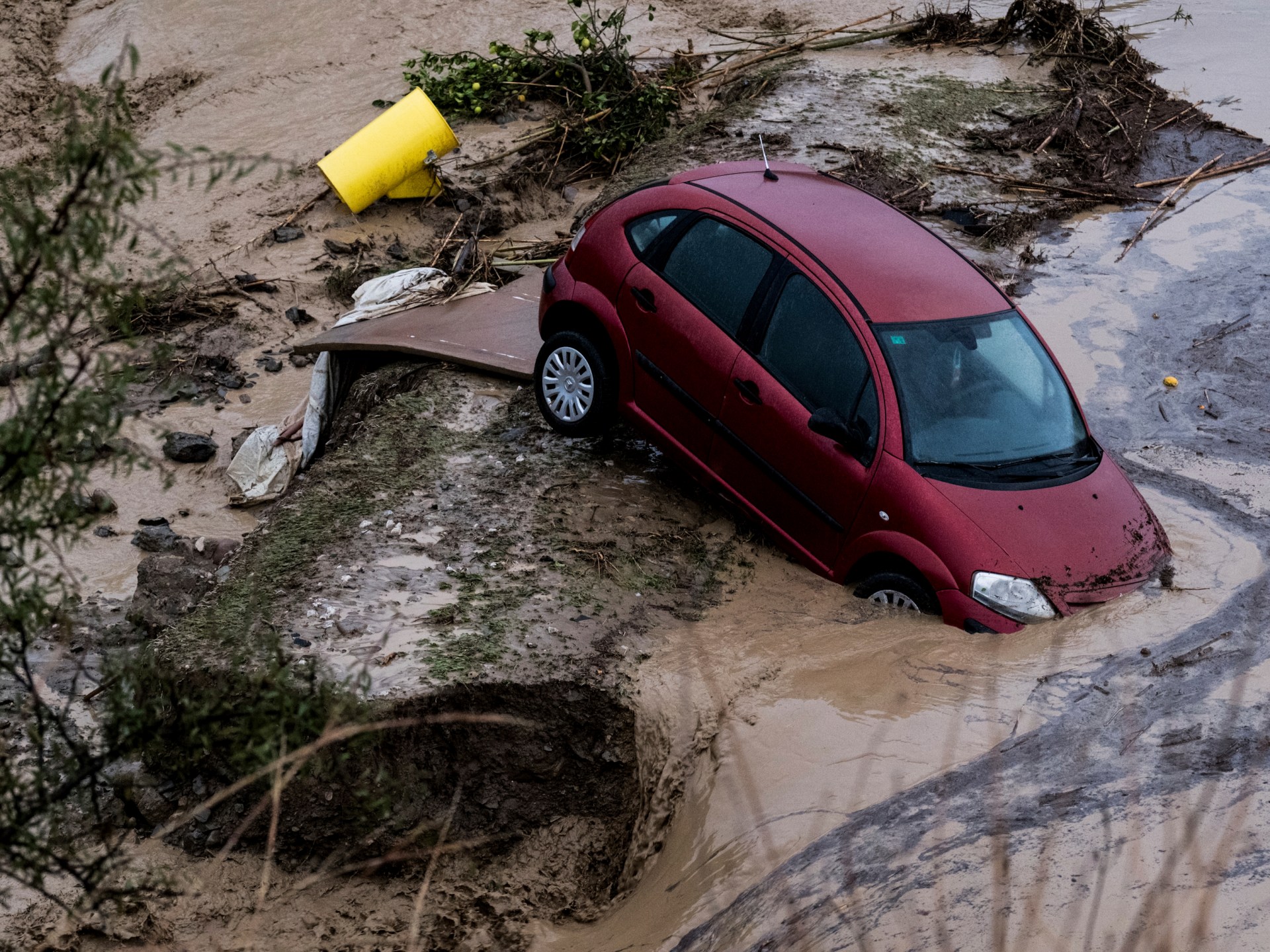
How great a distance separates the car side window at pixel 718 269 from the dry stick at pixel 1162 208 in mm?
4669

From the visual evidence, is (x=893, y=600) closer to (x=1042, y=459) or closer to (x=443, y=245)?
(x=1042, y=459)

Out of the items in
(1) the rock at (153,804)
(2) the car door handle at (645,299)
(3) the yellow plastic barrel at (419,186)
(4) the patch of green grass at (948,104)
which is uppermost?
(4) the patch of green grass at (948,104)

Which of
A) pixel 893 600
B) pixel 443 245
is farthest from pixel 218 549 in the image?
pixel 893 600

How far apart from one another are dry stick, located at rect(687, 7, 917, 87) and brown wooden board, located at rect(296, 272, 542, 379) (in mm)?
5455

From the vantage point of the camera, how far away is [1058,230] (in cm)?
911

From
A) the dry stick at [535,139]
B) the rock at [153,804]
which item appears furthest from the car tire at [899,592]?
the dry stick at [535,139]

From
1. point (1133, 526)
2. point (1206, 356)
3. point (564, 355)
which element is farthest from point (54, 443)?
point (1206, 356)

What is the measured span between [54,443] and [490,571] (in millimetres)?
2779

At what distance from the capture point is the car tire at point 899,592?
15.5 ft

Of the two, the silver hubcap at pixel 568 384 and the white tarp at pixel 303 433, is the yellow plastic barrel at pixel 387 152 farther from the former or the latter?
the silver hubcap at pixel 568 384

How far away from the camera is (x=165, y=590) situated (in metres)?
6.06

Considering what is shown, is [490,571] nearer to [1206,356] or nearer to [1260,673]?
[1260,673]

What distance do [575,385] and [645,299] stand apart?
689mm

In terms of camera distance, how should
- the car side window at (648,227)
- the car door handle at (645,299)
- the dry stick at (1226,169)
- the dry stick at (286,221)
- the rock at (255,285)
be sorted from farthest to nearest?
1. the dry stick at (286,221)
2. the dry stick at (1226,169)
3. the rock at (255,285)
4. the car side window at (648,227)
5. the car door handle at (645,299)
